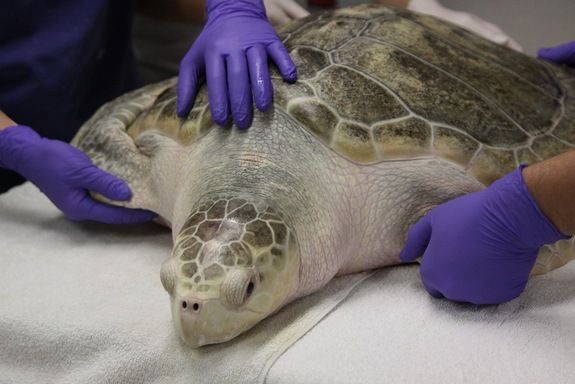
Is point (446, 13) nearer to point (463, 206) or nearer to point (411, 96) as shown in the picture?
point (411, 96)

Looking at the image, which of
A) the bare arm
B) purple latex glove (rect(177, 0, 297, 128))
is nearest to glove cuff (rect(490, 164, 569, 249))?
purple latex glove (rect(177, 0, 297, 128))

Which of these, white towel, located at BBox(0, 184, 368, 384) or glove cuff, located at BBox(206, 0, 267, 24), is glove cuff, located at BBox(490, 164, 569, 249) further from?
glove cuff, located at BBox(206, 0, 267, 24)

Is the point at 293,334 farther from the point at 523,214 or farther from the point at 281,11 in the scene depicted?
the point at 281,11

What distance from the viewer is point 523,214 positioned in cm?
90

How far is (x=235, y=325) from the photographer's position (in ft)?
2.87

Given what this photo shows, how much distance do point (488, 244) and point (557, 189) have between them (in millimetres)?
134

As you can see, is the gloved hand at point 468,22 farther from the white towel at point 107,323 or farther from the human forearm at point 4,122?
the human forearm at point 4,122

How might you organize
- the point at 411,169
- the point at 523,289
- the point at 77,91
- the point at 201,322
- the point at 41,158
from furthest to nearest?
the point at 77,91, the point at 41,158, the point at 411,169, the point at 523,289, the point at 201,322

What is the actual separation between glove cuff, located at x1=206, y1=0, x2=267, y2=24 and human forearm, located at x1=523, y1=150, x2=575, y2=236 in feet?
2.31

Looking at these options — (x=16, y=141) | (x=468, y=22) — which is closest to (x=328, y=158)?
(x=16, y=141)

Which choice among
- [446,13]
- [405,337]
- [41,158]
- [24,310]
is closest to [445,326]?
[405,337]

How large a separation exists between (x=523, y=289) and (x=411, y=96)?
0.38 meters

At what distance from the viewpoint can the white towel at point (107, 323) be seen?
898mm

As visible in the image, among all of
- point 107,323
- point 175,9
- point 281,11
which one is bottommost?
point 107,323
